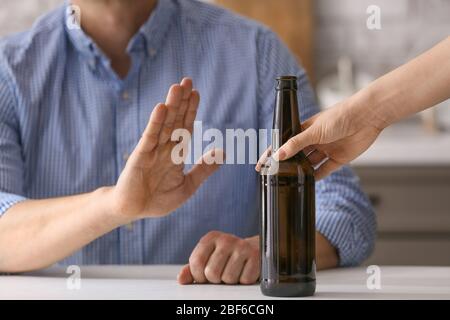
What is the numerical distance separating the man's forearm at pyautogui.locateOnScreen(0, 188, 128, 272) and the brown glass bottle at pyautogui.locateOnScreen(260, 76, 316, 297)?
307 millimetres

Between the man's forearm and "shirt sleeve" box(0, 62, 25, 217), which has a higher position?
"shirt sleeve" box(0, 62, 25, 217)

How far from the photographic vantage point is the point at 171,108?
1.17m

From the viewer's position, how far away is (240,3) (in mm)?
2855

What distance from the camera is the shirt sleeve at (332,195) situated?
1.49 meters

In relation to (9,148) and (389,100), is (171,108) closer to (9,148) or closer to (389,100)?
(389,100)

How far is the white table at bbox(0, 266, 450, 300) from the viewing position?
1.12 m

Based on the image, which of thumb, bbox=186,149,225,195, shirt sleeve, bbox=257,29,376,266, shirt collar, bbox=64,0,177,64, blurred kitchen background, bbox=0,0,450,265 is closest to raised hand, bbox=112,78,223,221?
thumb, bbox=186,149,225,195

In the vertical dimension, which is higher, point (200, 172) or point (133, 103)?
point (133, 103)

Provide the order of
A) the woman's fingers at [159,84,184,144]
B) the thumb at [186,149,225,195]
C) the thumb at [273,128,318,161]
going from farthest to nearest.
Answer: the thumb at [186,149,225,195]
the woman's fingers at [159,84,184,144]
the thumb at [273,128,318,161]

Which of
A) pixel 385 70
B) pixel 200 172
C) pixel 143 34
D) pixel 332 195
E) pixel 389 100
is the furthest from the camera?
pixel 385 70

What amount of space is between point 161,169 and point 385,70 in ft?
6.47

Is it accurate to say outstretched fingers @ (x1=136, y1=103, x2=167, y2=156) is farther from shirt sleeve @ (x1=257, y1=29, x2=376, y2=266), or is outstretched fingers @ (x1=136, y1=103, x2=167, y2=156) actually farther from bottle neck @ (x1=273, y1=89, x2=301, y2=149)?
shirt sleeve @ (x1=257, y1=29, x2=376, y2=266)

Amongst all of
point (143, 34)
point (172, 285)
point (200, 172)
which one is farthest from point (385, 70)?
point (172, 285)
